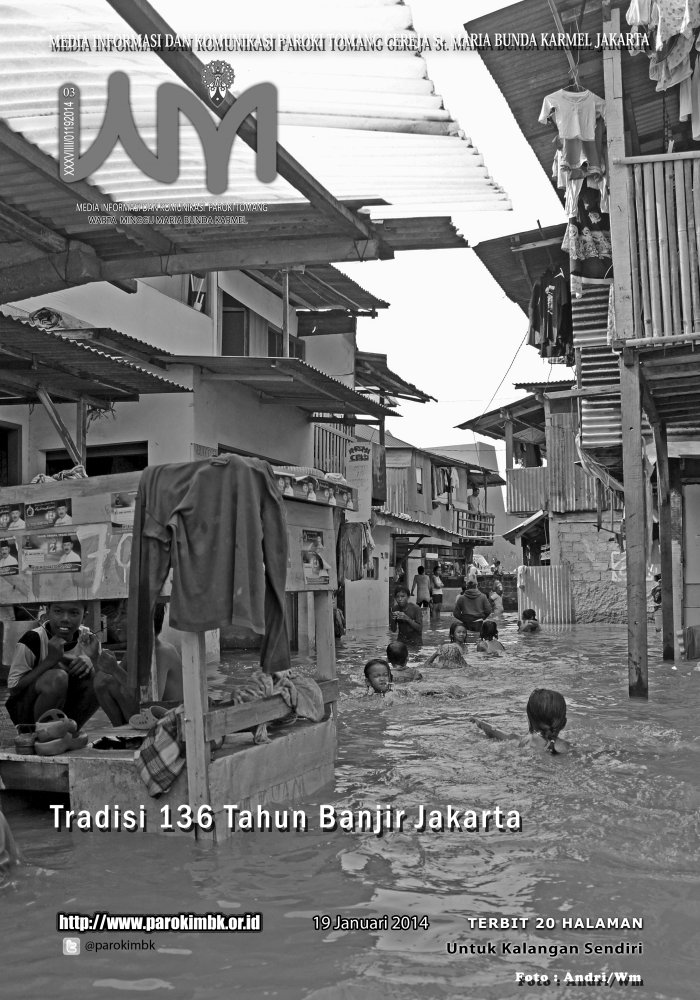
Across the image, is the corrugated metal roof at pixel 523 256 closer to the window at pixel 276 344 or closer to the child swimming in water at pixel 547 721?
the window at pixel 276 344

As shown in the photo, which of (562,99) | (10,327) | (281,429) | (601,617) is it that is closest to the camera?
(10,327)

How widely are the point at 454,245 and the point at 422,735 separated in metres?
4.85

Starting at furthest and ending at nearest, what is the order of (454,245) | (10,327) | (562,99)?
(562,99) < (10,327) < (454,245)

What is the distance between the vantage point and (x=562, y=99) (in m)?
10.4

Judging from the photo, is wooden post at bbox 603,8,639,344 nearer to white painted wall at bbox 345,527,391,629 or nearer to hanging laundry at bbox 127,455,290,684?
hanging laundry at bbox 127,455,290,684

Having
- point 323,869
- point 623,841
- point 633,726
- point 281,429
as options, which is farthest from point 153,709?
point 281,429

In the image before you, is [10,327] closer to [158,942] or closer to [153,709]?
[153,709]

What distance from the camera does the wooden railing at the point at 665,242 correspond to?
29.0 feet

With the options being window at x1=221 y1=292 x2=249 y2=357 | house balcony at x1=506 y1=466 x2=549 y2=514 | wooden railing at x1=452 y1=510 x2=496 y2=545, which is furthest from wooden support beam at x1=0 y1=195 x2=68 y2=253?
wooden railing at x1=452 y1=510 x2=496 y2=545

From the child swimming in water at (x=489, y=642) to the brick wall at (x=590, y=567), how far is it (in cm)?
912

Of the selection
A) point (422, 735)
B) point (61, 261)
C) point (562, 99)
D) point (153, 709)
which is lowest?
point (422, 735)

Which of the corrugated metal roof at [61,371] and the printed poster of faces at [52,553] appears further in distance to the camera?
the corrugated metal roof at [61,371]

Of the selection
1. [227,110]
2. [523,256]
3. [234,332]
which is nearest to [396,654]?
[523,256]

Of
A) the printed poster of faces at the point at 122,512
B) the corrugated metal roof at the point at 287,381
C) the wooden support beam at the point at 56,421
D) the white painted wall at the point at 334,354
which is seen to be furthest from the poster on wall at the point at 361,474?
the printed poster of faces at the point at 122,512
